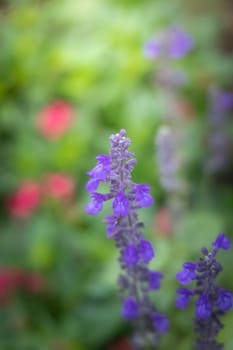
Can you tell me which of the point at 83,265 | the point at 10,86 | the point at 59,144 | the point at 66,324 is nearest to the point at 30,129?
the point at 59,144

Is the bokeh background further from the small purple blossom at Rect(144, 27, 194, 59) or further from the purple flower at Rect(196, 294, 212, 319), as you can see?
the purple flower at Rect(196, 294, 212, 319)

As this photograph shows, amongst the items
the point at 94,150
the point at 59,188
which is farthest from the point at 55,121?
the point at 59,188

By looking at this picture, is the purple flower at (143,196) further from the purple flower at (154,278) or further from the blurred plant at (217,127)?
the blurred plant at (217,127)

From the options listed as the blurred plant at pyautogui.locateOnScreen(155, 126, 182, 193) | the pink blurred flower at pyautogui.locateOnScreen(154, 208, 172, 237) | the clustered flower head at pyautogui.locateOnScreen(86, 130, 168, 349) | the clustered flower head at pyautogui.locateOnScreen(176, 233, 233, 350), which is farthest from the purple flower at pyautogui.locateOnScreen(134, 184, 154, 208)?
the pink blurred flower at pyautogui.locateOnScreen(154, 208, 172, 237)

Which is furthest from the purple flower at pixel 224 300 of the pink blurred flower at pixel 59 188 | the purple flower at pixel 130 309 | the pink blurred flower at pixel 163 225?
the pink blurred flower at pixel 59 188

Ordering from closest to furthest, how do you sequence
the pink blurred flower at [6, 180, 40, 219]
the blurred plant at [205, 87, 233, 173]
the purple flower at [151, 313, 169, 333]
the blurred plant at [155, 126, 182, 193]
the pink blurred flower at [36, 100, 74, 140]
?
the purple flower at [151, 313, 169, 333] → the blurred plant at [155, 126, 182, 193] → the blurred plant at [205, 87, 233, 173] → the pink blurred flower at [6, 180, 40, 219] → the pink blurred flower at [36, 100, 74, 140]

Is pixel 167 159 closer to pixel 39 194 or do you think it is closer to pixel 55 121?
pixel 39 194
